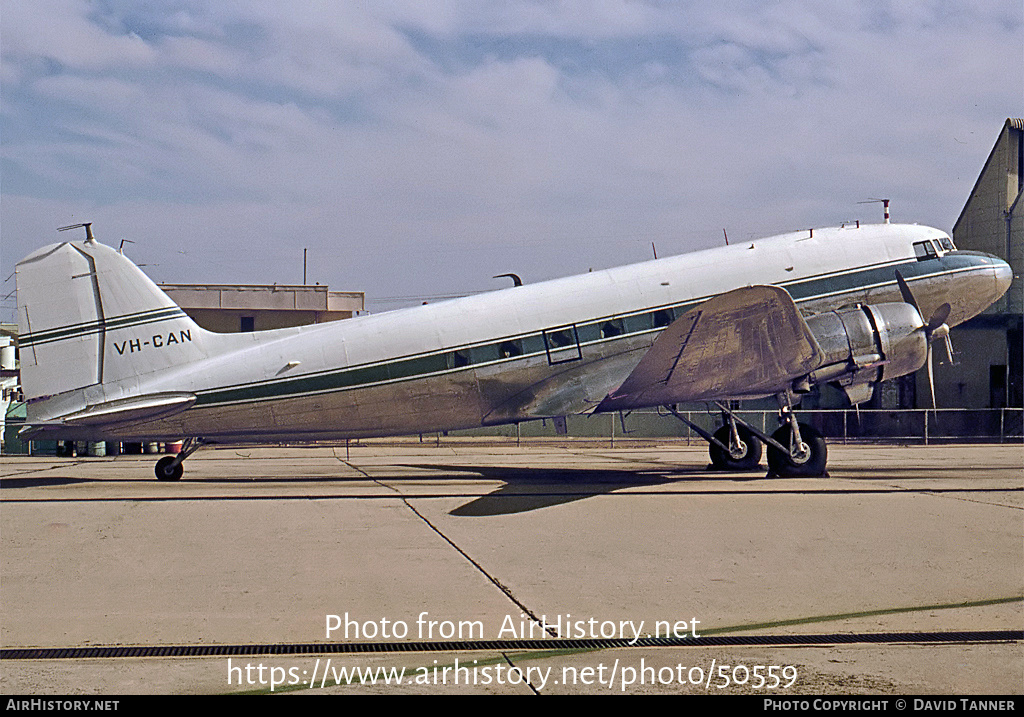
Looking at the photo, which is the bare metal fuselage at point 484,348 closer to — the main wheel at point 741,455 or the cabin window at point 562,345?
the cabin window at point 562,345

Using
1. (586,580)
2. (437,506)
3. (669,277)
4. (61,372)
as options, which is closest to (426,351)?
(437,506)

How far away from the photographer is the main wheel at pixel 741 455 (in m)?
20.3

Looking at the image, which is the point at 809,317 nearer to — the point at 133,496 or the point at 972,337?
the point at 133,496

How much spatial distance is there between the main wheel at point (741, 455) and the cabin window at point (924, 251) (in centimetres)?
538

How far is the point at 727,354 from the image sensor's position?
666 inches

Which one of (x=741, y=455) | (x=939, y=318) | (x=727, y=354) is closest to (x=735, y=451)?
(x=741, y=455)

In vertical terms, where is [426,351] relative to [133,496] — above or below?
above

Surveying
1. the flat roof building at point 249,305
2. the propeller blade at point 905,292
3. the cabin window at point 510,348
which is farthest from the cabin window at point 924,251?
the flat roof building at point 249,305

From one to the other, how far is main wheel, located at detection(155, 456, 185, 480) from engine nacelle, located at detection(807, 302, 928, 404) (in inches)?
517

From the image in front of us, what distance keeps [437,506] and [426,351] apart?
14.0 feet

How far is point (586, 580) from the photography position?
9156 mm

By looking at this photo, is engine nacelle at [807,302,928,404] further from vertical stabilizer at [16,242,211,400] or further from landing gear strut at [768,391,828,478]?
vertical stabilizer at [16,242,211,400]

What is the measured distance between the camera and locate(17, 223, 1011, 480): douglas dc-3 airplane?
16844 mm

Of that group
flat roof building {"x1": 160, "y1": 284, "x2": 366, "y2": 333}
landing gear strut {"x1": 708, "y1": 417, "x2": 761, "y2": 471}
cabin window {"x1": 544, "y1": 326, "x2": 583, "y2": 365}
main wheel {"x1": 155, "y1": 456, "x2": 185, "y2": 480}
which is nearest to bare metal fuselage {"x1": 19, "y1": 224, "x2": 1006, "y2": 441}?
cabin window {"x1": 544, "y1": 326, "x2": 583, "y2": 365}
